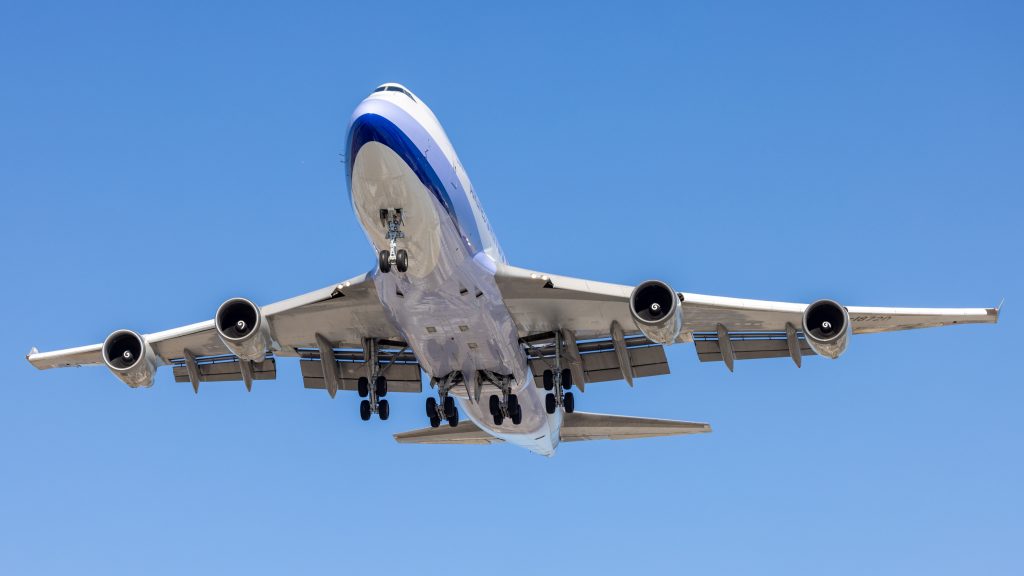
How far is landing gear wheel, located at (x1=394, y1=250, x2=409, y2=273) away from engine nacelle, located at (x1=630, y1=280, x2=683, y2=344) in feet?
15.9

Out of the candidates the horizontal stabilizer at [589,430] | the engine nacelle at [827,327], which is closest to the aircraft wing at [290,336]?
the horizontal stabilizer at [589,430]

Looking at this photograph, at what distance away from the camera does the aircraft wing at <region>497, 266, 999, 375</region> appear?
27.0m

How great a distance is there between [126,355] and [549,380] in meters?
9.84

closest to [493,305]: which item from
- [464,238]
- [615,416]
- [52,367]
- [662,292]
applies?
[464,238]

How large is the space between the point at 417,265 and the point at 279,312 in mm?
5104

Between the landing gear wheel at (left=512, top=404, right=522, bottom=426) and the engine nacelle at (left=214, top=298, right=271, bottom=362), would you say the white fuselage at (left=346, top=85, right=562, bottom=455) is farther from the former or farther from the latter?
the engine nacelle at (left=214, top=298, right=271, bottom=362)

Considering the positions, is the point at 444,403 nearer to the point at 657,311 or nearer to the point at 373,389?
the point at 373,389

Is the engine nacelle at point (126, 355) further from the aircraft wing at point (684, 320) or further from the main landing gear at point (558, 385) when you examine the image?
the main landing gear at point (558, 385)

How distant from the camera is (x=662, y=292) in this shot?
25.7 metres

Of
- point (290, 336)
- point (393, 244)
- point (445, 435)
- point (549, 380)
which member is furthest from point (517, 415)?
point (393, 244)

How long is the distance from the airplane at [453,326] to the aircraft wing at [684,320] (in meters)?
0.04

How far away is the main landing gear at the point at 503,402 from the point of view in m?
29.0

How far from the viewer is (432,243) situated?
24.5m

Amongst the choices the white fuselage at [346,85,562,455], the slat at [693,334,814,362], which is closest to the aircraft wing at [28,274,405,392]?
the white fuselage at [346,85,562,455]
